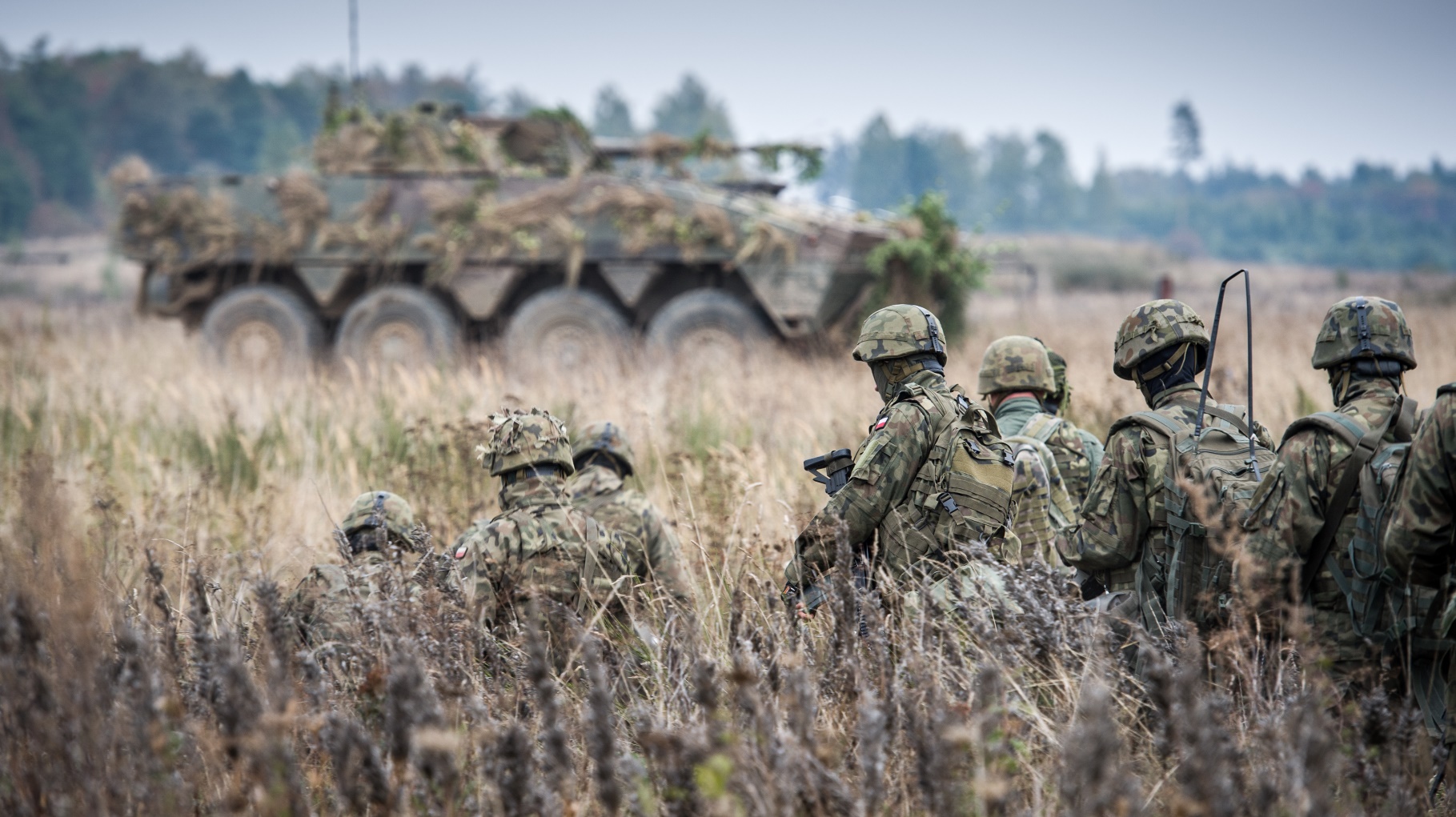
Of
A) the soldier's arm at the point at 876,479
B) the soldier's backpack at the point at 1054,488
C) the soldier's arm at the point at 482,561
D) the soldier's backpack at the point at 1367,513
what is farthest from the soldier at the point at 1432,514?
the soldier's arm at the point at 482,561

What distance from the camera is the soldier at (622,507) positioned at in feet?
13.1

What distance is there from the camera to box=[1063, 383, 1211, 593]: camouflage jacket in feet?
11.0

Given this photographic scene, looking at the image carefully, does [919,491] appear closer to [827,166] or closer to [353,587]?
[353,587]

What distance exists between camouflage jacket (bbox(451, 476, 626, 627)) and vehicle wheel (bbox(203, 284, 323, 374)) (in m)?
8.84

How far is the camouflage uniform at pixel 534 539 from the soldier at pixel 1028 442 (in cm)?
128

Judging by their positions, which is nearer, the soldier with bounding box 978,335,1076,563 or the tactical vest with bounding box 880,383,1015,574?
the tactical vest with bounding box 880,383,1015,574

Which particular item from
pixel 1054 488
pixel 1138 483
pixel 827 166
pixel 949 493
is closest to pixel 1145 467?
pixel 1138 483

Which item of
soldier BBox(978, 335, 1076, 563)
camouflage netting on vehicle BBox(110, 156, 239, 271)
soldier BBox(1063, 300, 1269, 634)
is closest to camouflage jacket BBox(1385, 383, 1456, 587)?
soldier BBox(1063, 300, 1269, 634)

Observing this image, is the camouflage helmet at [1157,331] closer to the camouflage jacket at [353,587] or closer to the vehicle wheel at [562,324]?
the camouflage jacket at [353,587]

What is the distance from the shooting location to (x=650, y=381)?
818 cm

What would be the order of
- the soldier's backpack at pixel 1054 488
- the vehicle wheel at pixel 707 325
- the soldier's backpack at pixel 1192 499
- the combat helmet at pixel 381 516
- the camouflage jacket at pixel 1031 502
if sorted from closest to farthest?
the soldier's backpack at pixel 1192 499, the combat helmet at pixel 381 516, the camouflage jacket at pixel 1031 502, the soldier's backpack at pixel 1054 488, the vehicle wheel at pixel 707 325

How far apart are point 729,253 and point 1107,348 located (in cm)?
367

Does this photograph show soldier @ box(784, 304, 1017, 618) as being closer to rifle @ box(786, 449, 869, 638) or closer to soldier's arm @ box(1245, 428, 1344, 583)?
rifle @ box(786, 449, 869, 638)

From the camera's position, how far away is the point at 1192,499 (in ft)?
10.1
